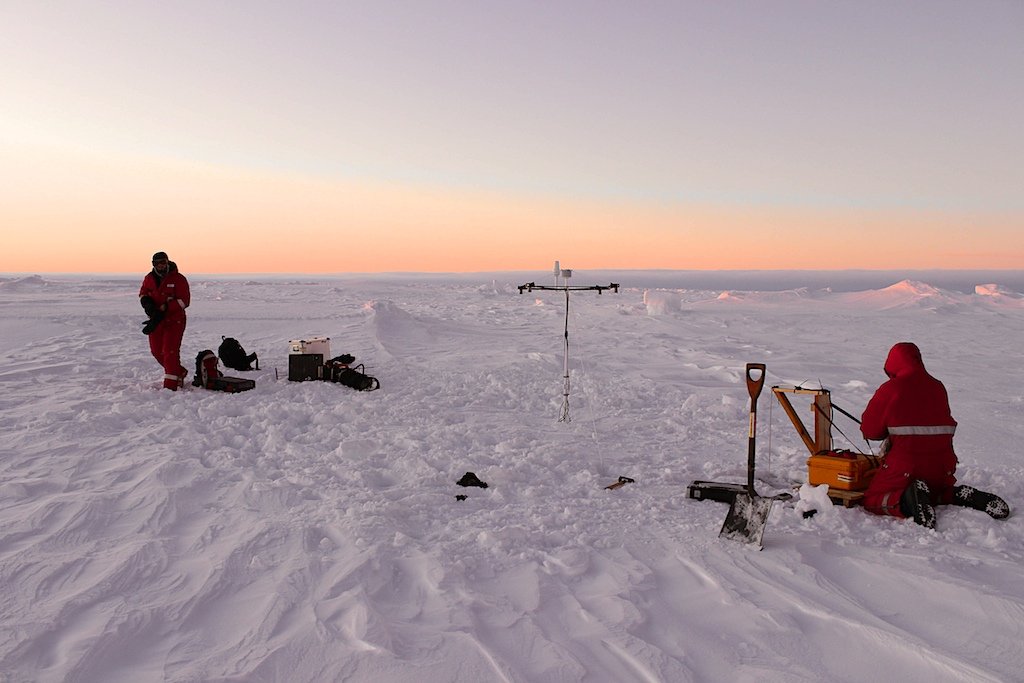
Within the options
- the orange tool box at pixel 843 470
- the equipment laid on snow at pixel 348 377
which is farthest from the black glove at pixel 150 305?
the orange tool box at pixel 843 470

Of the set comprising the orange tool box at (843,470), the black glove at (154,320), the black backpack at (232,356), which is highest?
the black glove at (154,320)

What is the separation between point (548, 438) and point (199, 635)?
426 cm

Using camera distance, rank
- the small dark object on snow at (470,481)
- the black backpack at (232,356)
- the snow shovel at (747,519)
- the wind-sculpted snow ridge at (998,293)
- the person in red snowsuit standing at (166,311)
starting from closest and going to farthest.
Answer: the snow shovel at (747,519), the small dark object on snow at (470,481), the person in red snowsuit standing at (166,311), the black backpack at (232,356), the wind-sculpted snow ridge at (998,293)

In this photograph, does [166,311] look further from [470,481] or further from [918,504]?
[918,504]

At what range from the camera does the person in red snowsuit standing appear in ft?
27.8

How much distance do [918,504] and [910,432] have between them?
492 millimetres

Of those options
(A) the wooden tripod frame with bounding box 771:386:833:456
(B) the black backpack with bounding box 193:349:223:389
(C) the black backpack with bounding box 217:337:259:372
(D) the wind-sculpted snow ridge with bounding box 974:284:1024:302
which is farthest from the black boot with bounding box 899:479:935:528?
(D) the wind-sculpted snow ridge with bounding box 974:284:1024:302

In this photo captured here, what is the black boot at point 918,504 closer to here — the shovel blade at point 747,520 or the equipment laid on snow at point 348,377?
the shovel blade at point 747,520

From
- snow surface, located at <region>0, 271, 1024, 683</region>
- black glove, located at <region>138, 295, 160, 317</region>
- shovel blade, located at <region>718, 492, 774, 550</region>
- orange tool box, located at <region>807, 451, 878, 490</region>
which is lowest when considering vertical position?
snow surface, located at <region>0, 271, 1024, 683</region>

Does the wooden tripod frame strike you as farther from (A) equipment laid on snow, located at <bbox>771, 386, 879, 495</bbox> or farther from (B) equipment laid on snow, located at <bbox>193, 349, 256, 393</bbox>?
(B) equipment laid on snow, located at <bbox>193, 349, 256, 393</bbox>

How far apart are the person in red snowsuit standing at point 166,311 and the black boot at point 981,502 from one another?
8542mm

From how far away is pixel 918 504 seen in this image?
434 centimetres

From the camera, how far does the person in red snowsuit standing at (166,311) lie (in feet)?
27.8

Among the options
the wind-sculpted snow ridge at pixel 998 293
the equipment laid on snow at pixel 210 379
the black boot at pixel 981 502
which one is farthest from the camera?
the wind-sculpted snow ridge at pixel 998 293
